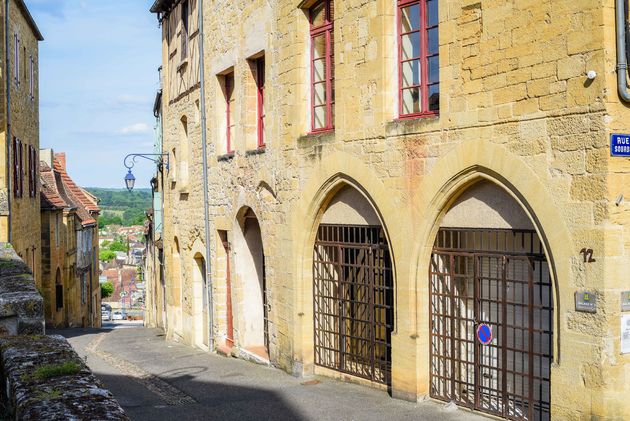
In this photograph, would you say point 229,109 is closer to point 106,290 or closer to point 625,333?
point 625,333

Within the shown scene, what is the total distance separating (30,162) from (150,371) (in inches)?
370

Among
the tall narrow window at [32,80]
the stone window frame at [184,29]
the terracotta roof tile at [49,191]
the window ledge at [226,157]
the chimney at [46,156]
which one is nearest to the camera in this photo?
the window ledge at [226,157]

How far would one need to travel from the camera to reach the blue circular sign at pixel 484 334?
27.3 feet

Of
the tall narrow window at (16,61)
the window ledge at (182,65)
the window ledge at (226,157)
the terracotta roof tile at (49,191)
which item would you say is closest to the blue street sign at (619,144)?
the window ledge at (226,157)

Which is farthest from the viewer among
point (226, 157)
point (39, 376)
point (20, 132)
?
point (20, 132)

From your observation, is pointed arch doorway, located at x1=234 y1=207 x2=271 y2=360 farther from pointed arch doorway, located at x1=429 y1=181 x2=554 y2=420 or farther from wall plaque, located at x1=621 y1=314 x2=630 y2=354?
wall plaque, located at x1=621 y1=314 x2=630 y2=354

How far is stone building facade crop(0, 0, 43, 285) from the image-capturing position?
1570cm

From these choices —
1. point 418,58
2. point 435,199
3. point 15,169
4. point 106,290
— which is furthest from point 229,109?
point 106,290

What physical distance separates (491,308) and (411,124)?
2.17 m

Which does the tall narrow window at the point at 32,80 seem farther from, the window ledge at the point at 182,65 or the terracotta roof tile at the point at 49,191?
the window ledge at the point at 182,65

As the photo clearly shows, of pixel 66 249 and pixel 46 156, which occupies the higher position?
pixel 46 156

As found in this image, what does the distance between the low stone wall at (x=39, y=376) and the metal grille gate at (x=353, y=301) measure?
4930 mm

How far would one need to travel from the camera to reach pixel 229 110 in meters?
14.9

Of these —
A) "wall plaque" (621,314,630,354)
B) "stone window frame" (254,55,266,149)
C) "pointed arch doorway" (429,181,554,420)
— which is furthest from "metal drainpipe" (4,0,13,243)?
"wall plaque" (621,314,630,354)
